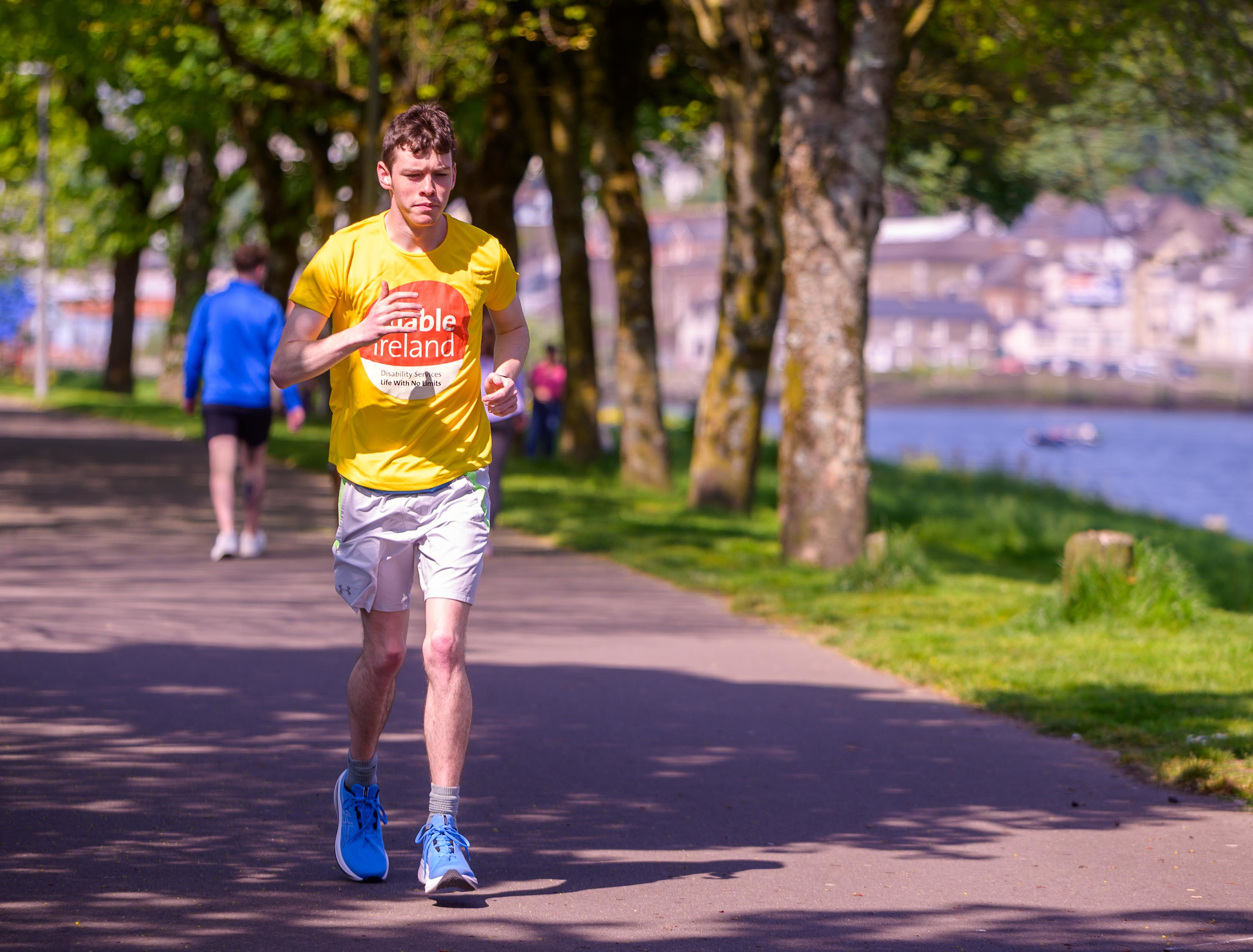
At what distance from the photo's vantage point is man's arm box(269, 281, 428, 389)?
481cm

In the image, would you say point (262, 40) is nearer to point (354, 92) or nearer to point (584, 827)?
point (354, 92)

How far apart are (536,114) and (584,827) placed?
17738mm

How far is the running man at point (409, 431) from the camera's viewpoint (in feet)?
16.5

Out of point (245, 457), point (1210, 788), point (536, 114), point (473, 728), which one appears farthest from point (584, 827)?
point (536, 114)

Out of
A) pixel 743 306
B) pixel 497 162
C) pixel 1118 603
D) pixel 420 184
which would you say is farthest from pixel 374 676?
pixel 497 162

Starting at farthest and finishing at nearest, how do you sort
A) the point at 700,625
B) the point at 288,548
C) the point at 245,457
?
the point at 288,548 → the point at 245,457 → the point at 700,625

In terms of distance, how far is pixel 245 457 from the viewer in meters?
12.7

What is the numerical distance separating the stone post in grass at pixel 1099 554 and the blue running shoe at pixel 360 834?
636 cm

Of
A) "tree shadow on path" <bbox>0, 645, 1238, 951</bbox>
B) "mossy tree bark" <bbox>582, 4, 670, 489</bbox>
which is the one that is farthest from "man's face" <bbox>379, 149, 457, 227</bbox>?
"mossy tree bark" <bbox>582, 4, 670, 489</bbox>

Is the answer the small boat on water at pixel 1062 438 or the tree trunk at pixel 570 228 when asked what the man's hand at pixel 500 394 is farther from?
the small boat on water at pixel 1062 438

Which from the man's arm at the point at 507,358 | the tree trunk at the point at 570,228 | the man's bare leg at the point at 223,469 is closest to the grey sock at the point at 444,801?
the man's arm at the point at 507,358

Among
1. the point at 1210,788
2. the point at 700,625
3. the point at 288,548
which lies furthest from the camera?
the point at 288,548

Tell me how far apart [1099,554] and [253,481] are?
5748 mm

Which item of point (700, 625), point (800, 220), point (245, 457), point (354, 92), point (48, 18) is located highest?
point (48, 18)
